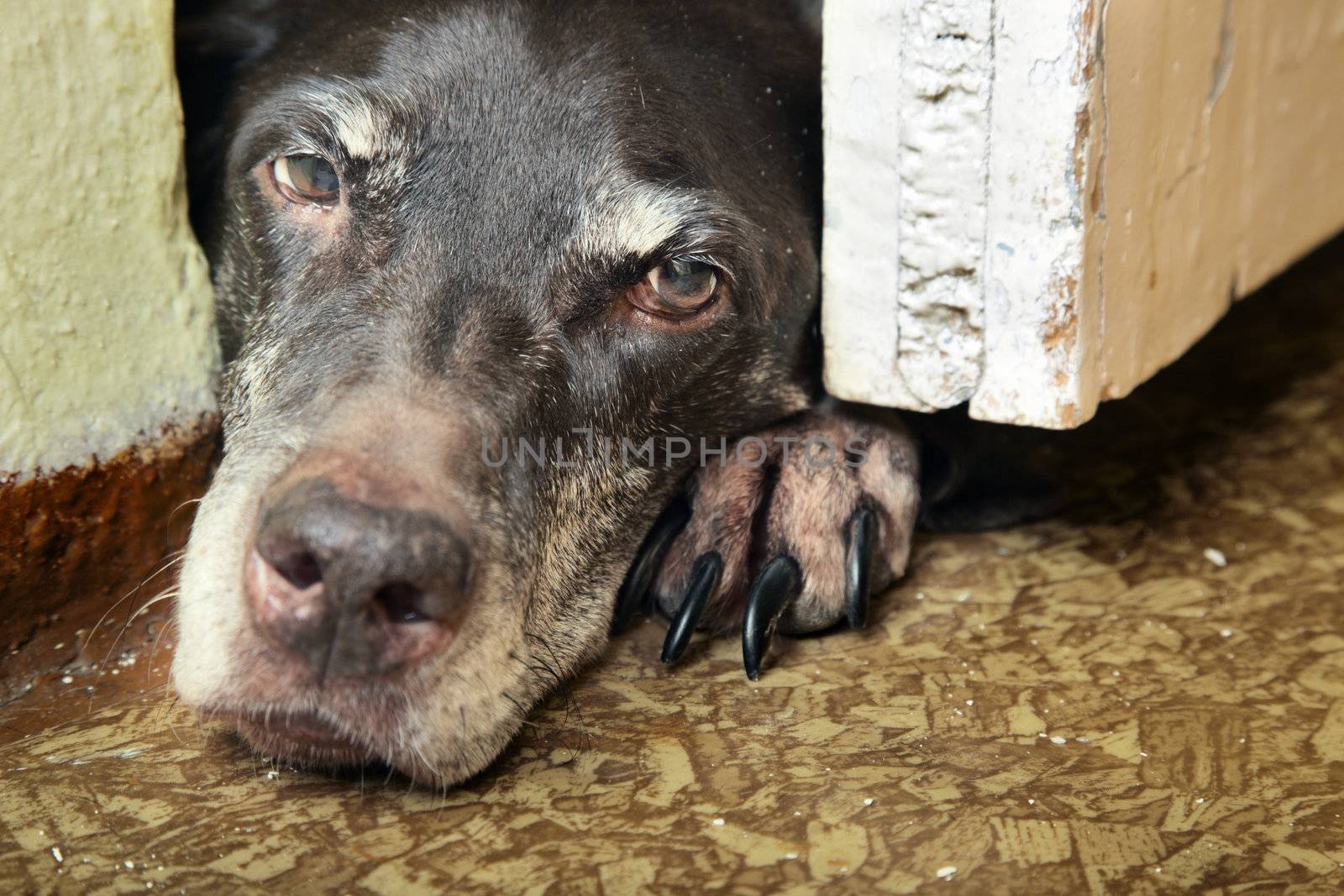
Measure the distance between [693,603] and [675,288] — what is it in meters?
0.64

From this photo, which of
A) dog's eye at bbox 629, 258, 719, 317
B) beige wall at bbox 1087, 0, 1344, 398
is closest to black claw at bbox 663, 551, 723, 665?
dog's eye at bbox 629, 258, 719, 317

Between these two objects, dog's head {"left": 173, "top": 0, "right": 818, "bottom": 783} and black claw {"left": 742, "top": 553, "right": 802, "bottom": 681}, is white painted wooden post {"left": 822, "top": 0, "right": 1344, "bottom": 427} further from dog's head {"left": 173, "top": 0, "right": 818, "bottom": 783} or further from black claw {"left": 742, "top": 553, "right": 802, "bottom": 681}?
A: black claw {"left": 742, "top": 553, "right": 802, "bottom": 681}

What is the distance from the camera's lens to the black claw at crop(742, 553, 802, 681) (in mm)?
2553

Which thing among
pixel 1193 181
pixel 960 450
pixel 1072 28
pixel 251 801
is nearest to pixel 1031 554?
pixel 960 450

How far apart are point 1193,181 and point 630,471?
1.40 m

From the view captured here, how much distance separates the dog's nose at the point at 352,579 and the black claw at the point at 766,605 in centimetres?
67

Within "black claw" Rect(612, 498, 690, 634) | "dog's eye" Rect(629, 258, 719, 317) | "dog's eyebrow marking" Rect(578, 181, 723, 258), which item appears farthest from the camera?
"black claw" Rect(612, 498, 690, 634)

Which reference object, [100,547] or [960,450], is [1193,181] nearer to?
[960,450]

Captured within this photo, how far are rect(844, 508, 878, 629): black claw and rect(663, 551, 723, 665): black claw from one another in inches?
10.6

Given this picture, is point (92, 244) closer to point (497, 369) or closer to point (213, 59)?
point (213, 59)

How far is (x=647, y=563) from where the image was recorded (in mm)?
2820

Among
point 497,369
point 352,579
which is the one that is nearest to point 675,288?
point 497,369

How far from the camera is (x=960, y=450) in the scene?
3.23 meters

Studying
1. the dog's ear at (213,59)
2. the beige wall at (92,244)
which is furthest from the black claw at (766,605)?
the dog's ear at (213,59)
